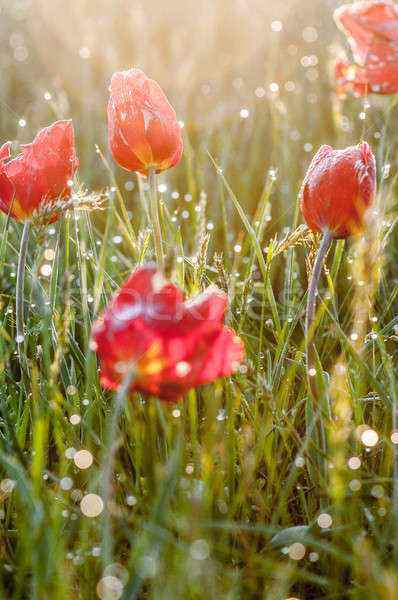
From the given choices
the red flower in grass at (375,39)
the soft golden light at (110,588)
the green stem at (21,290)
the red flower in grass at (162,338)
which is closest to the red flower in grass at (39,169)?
the green stem at (21,290)

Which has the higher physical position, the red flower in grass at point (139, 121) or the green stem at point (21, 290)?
the red flower in grass at point (139, 121)

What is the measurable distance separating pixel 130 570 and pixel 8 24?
95.6 inches

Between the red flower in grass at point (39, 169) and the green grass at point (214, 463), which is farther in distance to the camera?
the red flower in grass at point (39, 169)

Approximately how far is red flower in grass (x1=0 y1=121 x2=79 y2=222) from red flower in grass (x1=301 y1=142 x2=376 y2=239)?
10.3 inches

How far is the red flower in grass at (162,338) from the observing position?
0.45 m


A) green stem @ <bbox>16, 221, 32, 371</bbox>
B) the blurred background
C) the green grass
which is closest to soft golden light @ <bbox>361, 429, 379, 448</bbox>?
the green grass

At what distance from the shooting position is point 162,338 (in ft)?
1.51

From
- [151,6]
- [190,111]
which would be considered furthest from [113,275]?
[151,6]

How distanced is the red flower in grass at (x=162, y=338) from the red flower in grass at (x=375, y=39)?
0.64m

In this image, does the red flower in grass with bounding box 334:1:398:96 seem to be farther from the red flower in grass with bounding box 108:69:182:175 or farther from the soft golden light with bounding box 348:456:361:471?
the soft golden light with bounding box 348:456:361:471

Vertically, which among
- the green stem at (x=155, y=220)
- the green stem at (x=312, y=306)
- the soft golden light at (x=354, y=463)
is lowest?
the soft golden light at (x=354, y=463)

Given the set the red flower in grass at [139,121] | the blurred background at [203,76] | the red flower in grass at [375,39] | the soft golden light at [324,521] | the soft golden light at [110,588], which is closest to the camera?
the soft golden light at [110,588]

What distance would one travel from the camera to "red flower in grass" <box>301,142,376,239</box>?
59cm

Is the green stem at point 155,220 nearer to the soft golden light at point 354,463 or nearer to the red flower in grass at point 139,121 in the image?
the red flower in grass at point 139,121
